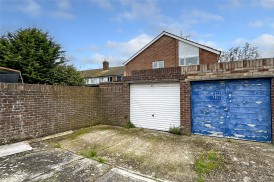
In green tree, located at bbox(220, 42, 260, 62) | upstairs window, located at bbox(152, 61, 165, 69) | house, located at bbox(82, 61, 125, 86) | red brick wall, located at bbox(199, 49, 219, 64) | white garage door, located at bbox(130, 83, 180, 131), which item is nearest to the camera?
white garage door, located at bbox(130, 83, 180, 131)

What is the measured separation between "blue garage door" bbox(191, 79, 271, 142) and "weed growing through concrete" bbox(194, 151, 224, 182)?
5.78 ft

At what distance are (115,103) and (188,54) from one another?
1057 centimetres

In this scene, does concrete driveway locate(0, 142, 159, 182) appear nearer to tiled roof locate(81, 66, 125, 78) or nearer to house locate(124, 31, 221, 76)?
house locate(124, 31, 221, 76)

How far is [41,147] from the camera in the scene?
16.8ft

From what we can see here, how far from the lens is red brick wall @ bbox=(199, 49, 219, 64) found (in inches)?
592

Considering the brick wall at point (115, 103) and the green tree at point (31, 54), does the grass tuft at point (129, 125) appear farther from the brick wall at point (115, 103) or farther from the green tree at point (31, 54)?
the green tree at point (31, 54)

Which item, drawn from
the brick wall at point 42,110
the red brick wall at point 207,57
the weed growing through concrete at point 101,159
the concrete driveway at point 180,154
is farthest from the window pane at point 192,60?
the weed growing through concrete at point 101,159

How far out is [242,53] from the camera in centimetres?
2105

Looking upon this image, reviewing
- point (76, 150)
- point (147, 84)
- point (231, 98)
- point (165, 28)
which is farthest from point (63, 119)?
point (165, 28)

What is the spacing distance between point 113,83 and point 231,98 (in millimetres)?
5339

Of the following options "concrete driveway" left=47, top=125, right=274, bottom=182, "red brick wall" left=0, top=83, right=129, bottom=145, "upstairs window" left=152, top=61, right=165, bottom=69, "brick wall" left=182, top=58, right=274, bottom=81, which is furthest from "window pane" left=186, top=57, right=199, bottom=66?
"concrete driveway" left=47, top=125, right=274, bottom=182

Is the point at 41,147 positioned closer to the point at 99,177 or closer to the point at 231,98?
the point at 99,177

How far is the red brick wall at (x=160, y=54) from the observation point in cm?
1666

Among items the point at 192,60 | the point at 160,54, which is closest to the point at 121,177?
the point at 192,60
